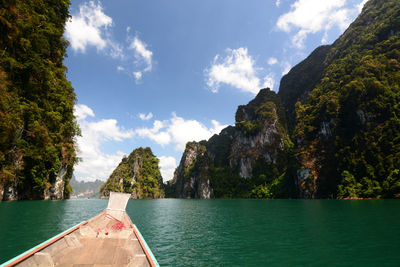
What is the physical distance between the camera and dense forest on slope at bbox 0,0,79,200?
22219 millimetres

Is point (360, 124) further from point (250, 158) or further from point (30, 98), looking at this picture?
point (30, 98)

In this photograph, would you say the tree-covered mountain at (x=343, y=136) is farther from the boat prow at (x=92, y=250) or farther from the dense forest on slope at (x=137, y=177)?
the boat prow at (x=92, y=250)

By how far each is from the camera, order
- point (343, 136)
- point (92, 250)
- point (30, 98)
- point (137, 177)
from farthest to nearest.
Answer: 1. point (137, 177)
2. point (343, 136)
3. point (30, 98)
4. point (92, 250)

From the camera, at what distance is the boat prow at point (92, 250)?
6043mm

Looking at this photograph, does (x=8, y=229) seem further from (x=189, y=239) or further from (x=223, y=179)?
(x=223, y=179)

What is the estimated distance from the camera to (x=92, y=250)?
8.14 meters

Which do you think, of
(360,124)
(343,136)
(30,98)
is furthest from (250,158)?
(30,98)

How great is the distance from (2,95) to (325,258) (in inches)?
1175

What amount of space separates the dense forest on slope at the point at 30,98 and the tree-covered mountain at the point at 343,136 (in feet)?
311

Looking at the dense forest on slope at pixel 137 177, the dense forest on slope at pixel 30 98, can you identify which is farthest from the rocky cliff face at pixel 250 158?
the dense forest on slope at pixel 30 98

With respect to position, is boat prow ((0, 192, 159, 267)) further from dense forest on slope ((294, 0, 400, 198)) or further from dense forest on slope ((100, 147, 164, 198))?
dense forest on slope ((100, 147, 164, 198))

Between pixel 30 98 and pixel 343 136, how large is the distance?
387 feet

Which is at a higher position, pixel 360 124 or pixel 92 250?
pixel 360 124

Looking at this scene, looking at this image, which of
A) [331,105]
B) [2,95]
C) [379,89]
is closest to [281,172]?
[331,105]
